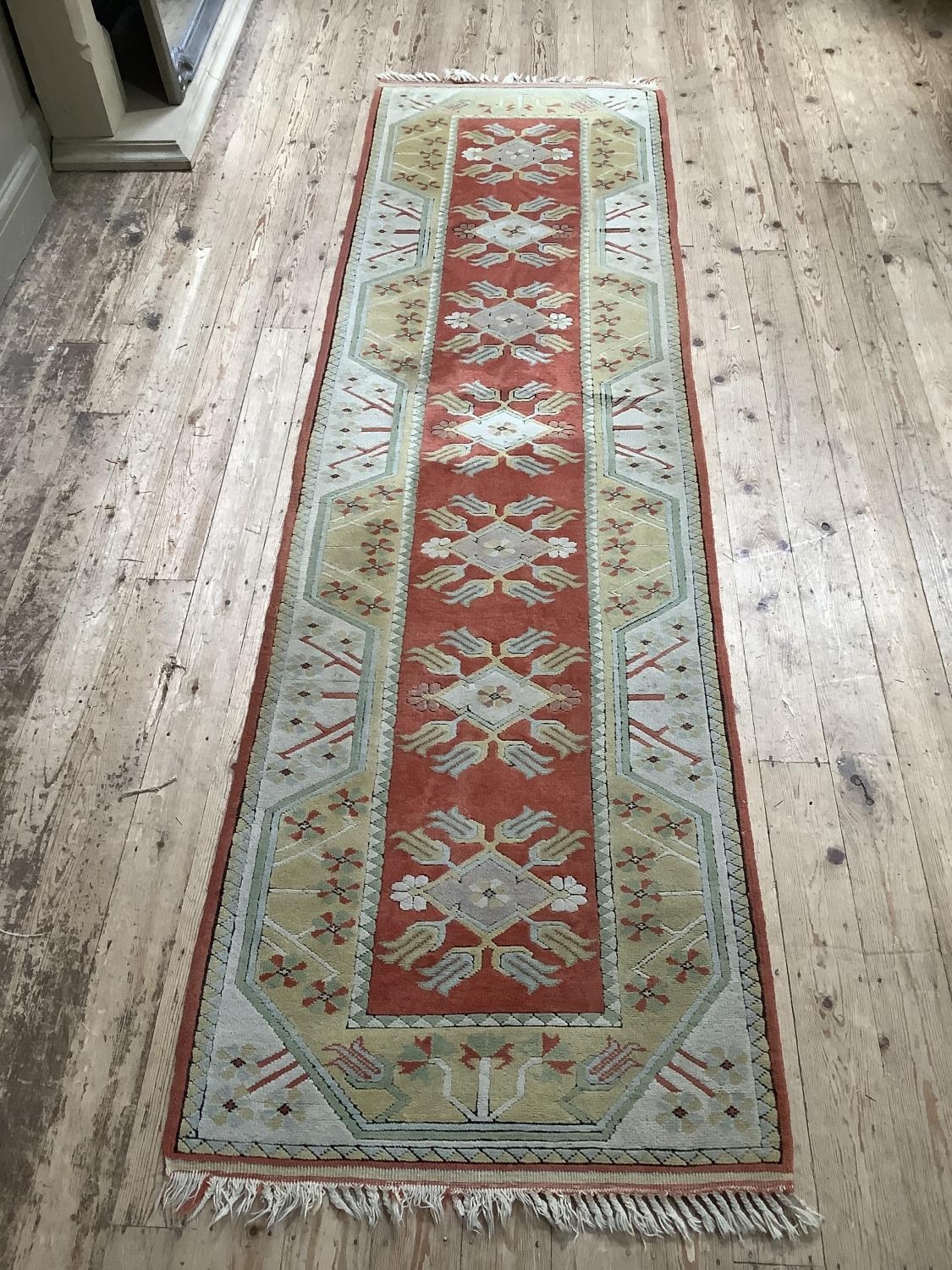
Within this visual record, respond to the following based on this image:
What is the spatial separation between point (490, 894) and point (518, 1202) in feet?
1.35

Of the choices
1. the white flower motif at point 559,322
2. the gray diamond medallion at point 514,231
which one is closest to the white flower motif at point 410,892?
the white flower motif at point 559,322

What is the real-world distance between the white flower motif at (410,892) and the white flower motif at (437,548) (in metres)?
0.64

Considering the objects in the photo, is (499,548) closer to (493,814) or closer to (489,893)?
(493,814)

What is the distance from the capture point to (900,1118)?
5.04ft

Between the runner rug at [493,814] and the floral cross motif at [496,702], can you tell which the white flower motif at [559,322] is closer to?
the runner rug at [493,814]

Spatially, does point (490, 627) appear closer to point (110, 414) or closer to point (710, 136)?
point (110, 414)

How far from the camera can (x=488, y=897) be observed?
1745mm

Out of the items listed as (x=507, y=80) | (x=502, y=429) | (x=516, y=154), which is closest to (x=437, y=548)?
(x=502, y=429)

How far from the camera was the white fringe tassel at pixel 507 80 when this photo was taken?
332 cm

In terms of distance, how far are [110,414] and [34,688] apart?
0.70 m

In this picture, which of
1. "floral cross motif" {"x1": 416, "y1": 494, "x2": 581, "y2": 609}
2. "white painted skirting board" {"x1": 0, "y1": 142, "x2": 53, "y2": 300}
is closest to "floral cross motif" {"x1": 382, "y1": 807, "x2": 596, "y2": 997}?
"floral cross motif" {"x1": 416, "y1": 494, "x2": 581, "y2": 609}

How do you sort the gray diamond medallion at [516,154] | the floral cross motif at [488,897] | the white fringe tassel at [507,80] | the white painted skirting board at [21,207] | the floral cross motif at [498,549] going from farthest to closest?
1. the white fringe tassel at [507,80]
2. the gray diamond medallion at [516,154]
3. the white painted skirting board at [21,207]
4. the floral cross motif at [498,549]
5. the floral cross motif at [488,897]

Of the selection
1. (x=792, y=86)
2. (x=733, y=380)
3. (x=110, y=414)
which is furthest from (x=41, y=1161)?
(x=792, y=86)

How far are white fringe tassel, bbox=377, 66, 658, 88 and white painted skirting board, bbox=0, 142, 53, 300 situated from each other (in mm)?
989
